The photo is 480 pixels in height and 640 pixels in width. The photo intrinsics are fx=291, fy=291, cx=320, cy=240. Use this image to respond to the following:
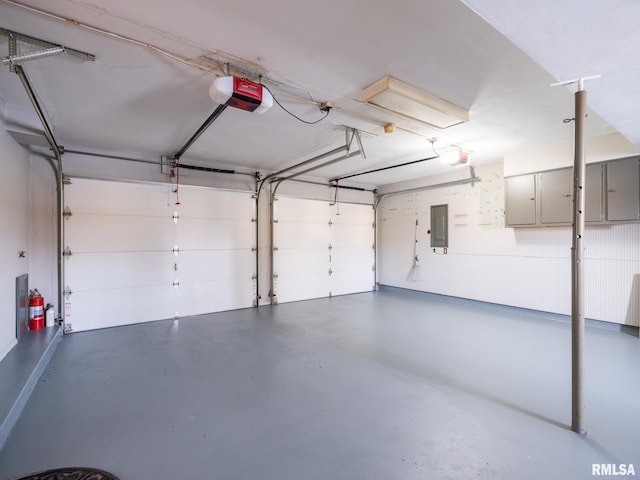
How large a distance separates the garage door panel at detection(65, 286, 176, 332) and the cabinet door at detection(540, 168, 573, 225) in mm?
5903

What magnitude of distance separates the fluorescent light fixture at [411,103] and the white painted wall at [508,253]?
2.44 metres

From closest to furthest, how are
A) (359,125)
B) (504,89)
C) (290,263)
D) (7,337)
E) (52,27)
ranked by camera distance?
(52,27)
(504,89)
(7,337)
(359,125)
(290,263)

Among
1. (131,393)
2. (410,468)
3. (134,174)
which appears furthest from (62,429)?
(134,174)

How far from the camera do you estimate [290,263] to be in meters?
5.95

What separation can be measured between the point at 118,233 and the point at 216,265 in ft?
4.96

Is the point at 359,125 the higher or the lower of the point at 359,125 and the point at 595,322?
the higher

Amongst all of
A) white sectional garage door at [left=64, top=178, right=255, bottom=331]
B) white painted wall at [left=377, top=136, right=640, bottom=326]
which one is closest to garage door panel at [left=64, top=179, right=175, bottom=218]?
white sectional garage door at [left=64, top=178, right=255, bottom=331]

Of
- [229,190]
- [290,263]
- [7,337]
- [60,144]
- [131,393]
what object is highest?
[60,144]

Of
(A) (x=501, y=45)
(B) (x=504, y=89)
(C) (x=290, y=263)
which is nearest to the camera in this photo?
(A) (x=501, y=45)

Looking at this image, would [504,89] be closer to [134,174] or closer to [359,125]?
[359,125]

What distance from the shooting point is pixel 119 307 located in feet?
14.0

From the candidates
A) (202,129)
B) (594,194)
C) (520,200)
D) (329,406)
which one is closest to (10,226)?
(202,129)

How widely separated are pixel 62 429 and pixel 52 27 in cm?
258

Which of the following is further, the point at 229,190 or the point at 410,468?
the point at 229,190
